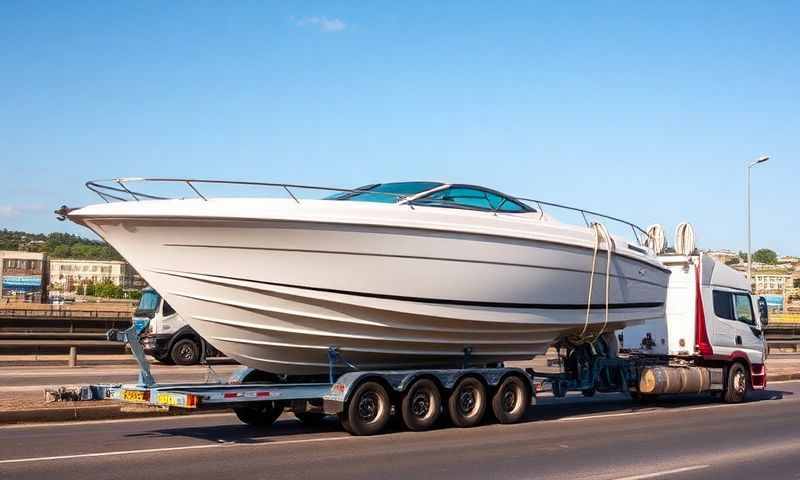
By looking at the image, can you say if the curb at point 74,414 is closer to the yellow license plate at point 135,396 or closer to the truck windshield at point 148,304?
the yellow license plate at point 135,396

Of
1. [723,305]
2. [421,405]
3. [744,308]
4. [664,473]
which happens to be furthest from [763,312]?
[664,473]

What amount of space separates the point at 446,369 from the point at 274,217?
12.6ft

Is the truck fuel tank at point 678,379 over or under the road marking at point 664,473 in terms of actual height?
over

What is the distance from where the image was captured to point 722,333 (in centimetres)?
1791

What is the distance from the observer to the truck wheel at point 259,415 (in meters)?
13.1

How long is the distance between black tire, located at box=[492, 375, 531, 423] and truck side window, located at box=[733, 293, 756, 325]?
6.76 metres

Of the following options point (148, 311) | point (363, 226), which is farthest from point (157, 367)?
point (363, 226)

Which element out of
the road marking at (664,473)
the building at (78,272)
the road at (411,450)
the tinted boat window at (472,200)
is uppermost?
the building at (78,272)

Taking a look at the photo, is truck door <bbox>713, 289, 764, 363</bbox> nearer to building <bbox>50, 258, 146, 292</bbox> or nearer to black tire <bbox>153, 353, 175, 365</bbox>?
black tire <bbox>153, 353, 175, 365</bbox>

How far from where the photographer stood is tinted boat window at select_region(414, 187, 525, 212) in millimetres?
12859

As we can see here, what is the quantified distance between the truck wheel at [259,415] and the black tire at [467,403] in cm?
248

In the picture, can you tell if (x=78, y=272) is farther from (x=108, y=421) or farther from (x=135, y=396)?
(x=135, y=396)

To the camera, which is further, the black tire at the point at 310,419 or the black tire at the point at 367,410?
the black tire at the point at 310,419

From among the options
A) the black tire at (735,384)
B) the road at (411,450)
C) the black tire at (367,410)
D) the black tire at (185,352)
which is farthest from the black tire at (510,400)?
the black tire at (185,352)
